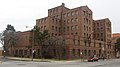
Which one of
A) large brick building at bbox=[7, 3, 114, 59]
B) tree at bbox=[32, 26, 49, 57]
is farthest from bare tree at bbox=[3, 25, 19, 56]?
tree at bbox=[32, 26, 49, 57]

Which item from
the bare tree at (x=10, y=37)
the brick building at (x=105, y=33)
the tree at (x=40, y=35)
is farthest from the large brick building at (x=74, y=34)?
the bare tree at (x=10, y=37)

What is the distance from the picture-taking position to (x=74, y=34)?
87.8 m

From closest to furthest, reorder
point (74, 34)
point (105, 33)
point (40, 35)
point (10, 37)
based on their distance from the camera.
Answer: point (40, 35)
point (10, 37)
point (74, 34)
point (105, 33)

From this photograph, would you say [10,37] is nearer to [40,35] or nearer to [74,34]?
[40,35]

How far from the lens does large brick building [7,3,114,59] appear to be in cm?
7481

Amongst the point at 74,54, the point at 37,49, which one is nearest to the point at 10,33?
the point at 37,49

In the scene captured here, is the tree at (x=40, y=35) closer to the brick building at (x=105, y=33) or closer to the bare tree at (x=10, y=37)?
the bare tree at (x=10, y=37)

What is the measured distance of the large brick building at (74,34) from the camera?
245 ft

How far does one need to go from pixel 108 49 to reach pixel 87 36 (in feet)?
55.0

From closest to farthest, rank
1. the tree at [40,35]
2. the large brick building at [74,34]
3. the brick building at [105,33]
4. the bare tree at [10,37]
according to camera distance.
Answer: the tree at [40,35]
the large brick building at [74,34]
the bare tree at [10,37]
the brick building at [105,33]

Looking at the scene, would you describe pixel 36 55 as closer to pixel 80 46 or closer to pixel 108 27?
pixel 80 46

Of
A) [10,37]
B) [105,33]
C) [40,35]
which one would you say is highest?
[105,33]

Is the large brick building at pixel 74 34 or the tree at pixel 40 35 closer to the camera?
the tree at pixel 40 35

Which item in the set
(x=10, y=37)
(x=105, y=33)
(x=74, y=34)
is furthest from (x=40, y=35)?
(x=105, y=33)
